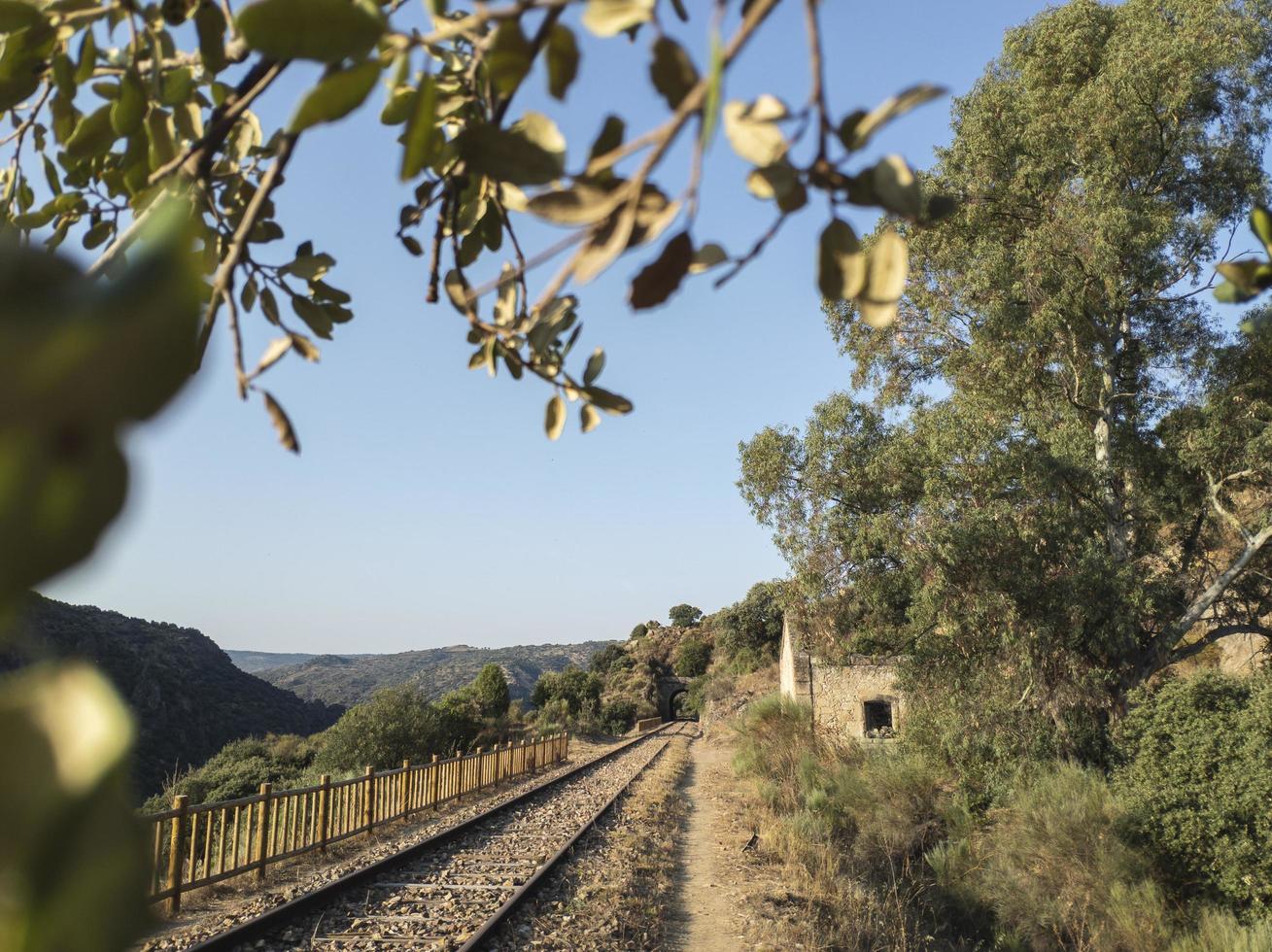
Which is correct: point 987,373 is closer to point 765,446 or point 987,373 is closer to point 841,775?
point 765,446

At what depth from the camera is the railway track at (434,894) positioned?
6.31 m

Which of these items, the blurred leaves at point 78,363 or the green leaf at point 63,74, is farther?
the green leaf at point 63,74

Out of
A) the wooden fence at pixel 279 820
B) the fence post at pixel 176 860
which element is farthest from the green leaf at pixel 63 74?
the fence post at pixel 176 860

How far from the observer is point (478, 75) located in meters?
1.15

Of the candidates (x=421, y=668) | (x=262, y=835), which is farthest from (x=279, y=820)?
(x=421, y=668)

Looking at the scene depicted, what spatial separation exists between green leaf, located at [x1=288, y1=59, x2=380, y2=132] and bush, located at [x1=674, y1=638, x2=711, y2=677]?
60274 millimetres

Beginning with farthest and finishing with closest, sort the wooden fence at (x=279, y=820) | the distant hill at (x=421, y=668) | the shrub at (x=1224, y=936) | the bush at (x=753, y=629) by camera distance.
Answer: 1. the distant hill at (x=421, y=668)
2. the bush at (x=753, y=629)
3. the wooden fence at (x=279, y=820)
4. the shrub at (x=1224, y=936)

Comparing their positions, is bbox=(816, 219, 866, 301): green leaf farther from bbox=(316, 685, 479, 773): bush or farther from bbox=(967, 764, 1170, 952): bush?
bbox=(316, 685, 479, 773): bush

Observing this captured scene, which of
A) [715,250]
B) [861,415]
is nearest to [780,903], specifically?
[715,250]

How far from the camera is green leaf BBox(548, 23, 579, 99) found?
33.2 inches

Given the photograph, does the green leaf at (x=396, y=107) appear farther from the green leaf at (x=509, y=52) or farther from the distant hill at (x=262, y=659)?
the distant hill at (x=262, y=659)

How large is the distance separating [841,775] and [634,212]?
50.8 ft

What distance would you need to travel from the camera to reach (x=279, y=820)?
33.2 feet

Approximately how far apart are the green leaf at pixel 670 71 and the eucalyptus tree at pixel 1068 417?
12136mm
